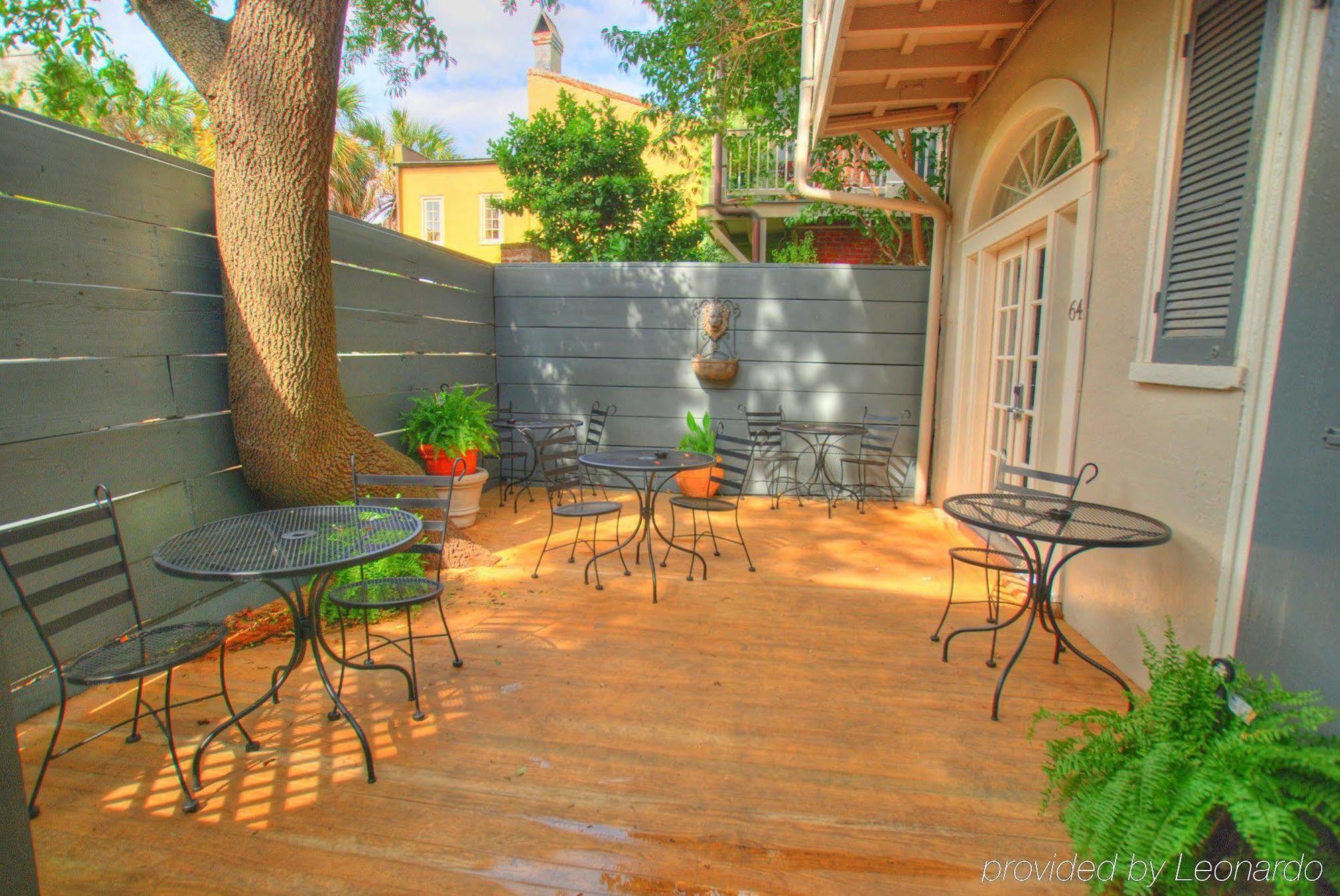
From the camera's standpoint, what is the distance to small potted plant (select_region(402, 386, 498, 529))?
4.80 m

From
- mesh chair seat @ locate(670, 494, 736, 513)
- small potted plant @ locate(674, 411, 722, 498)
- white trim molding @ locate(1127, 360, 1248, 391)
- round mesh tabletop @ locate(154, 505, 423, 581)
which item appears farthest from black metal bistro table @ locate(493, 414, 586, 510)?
white trim molding @ locate(1127, 360, 1248, 391)

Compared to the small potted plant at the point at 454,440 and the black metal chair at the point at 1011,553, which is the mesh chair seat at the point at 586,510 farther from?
the black metal chair at the point at 1011,553

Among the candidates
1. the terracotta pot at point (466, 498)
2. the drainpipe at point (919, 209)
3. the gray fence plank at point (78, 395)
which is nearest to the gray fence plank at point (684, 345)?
the drainpipe at point (919, 209)

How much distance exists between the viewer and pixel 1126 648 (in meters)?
2.71

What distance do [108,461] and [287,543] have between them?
46.5 inches

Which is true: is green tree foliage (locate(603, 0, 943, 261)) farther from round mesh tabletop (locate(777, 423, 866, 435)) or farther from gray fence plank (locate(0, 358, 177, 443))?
gray fence plank (locate(0, 358, 177, 443))

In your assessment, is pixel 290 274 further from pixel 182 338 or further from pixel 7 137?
pixel 7 137

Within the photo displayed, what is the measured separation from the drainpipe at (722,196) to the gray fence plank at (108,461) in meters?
6.59

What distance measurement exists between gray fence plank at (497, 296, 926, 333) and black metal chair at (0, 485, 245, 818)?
4.19 meters

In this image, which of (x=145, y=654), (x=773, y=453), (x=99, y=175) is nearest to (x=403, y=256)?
(x=99, y=175)

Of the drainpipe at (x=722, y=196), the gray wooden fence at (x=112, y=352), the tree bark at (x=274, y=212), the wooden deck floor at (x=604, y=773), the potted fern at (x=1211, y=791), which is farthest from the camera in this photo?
the drainpipe at (x=722, y=196)

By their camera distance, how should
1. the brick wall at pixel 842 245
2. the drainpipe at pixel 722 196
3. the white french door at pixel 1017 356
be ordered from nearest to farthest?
the white french door at pixel 1017 356 → the drainpipe at pixel 722 196 → the brick wall at pixel 842 245

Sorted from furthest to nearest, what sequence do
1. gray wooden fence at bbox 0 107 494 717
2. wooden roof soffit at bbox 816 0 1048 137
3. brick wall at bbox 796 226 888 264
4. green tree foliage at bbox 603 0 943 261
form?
1. brick wall at bbox 796 226 888 264
2. green tree foliage at bbox 603 0 943 261
3. wooden roof soffit at bbox 816 0 1048 137
4. gray wooden fence at bbox 0 107 494 717

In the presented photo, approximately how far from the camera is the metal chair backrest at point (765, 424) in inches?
232
